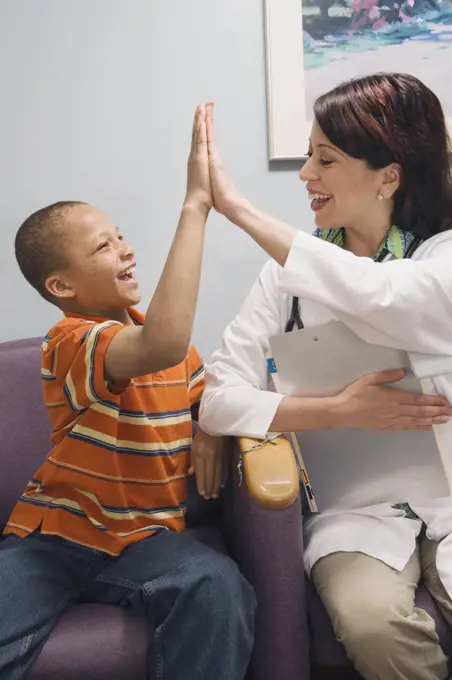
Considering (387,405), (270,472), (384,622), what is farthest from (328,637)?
(387,405)

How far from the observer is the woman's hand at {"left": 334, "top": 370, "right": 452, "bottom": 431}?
1.26m

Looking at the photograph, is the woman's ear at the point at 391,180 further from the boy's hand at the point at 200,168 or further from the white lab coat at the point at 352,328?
the boy's hand at the point at 200,168

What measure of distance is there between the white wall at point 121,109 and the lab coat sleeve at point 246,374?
1.53 ft

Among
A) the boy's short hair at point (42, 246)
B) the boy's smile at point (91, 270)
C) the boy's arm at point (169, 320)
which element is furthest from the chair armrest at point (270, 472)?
the boy's short hair at point (42, 246)

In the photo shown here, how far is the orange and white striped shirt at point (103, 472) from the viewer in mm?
1291

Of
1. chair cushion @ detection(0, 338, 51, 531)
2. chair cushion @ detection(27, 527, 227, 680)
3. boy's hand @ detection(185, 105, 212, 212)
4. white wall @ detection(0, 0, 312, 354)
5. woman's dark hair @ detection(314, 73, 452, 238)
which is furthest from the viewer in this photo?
white wall @ detection(0, 0, 312, 354)

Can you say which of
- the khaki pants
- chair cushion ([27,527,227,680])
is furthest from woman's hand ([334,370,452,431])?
chair cushion ([27,527,227,680])

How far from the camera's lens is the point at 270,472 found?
1186 mm

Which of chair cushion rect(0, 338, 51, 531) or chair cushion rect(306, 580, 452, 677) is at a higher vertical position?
chair cushion rect(0, 338, 51, 531)

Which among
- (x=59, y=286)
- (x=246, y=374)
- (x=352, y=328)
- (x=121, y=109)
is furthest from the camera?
(x=121, y=109)

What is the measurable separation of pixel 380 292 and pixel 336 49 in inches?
39.4

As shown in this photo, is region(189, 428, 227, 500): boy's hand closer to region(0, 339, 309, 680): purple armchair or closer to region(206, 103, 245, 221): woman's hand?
region(0, 339, 309, 680): purple armchair

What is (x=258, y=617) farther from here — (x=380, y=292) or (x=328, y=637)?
(x=380, y=292)

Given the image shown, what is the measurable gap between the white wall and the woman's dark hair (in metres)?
0.54
